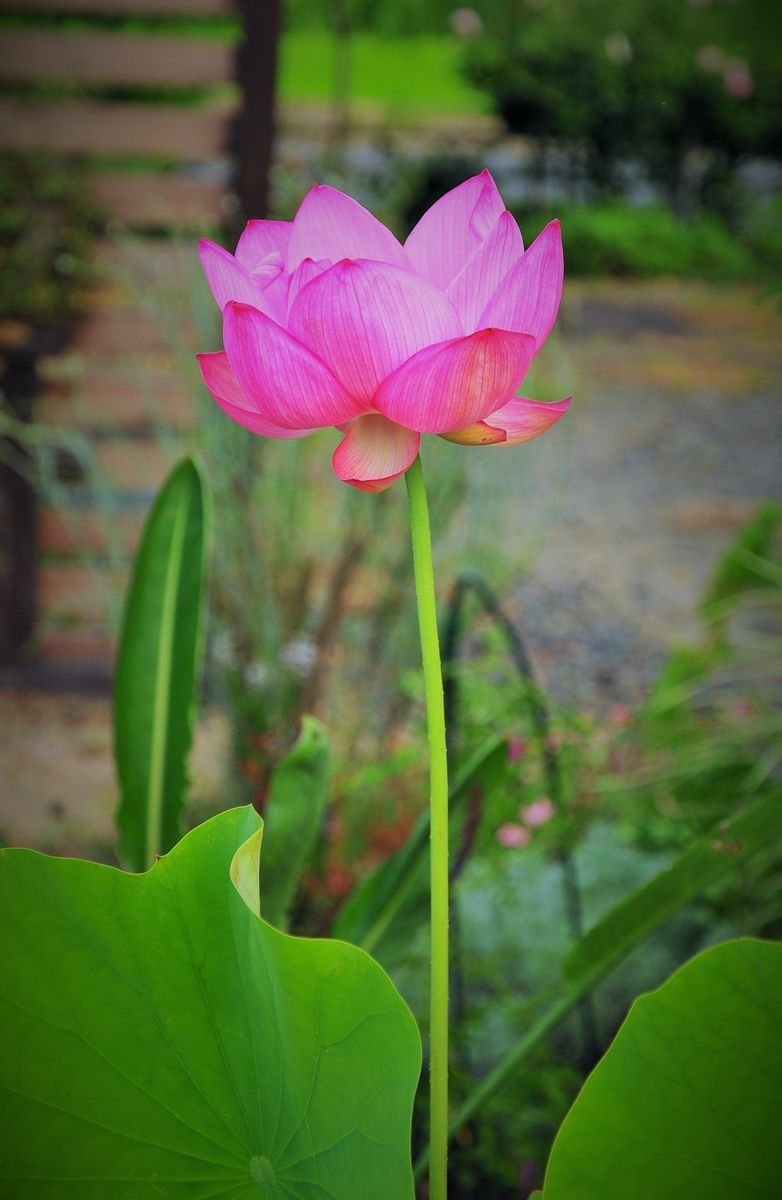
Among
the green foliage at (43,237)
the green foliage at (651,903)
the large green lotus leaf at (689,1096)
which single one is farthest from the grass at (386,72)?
the large green lotus leaf at (689,1096)

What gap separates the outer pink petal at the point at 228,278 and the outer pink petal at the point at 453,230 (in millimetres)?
43

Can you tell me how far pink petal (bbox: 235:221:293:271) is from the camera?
11.3 inches

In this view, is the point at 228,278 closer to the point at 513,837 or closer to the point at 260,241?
the point at 260,241

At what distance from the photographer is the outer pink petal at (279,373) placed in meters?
0.24

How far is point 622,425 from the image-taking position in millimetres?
3668

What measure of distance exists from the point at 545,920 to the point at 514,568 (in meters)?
0.64

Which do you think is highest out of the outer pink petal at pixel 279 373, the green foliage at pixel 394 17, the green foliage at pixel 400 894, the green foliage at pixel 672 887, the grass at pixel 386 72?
the green foliage at pixel 394 17

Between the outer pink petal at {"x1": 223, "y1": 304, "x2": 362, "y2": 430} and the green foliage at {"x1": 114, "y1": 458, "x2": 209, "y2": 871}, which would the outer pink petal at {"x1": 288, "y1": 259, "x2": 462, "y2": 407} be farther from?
the green foliage at {"x1": 114, "y1": 458, "x2": 209, "y2": 871}

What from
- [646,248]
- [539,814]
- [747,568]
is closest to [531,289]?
[539,814]

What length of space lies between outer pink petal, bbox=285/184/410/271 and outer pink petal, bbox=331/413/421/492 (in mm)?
40

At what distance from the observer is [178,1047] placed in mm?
305

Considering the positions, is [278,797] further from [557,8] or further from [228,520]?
[557,8]

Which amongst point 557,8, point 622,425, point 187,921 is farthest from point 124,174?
point 557,8

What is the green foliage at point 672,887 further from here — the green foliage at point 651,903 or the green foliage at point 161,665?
the green foliage at point 161,665
